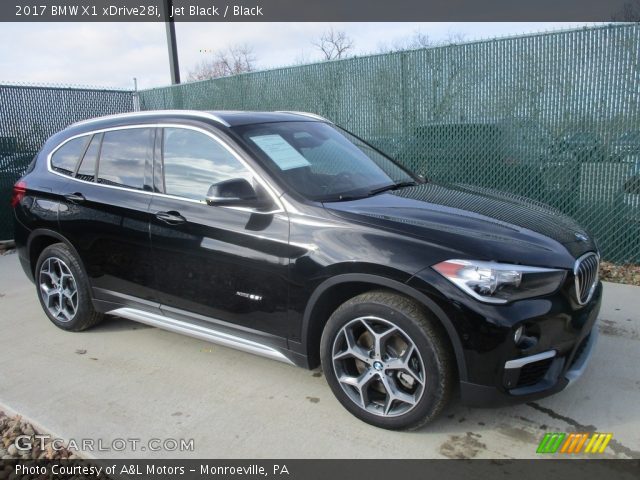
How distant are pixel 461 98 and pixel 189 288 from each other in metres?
4.69

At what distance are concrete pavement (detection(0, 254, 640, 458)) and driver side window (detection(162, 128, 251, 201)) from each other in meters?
1.32

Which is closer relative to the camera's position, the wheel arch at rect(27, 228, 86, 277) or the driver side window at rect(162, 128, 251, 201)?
the driver side window at rect(162, 128, 251, 201)

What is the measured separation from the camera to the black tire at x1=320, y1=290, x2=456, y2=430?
2.71 meters

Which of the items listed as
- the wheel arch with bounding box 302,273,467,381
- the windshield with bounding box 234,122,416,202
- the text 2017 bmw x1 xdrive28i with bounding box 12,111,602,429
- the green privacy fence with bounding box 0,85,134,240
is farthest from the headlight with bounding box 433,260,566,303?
the green privacy fence with bounding box 0,85,134,240

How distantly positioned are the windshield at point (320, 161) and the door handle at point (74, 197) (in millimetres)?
1545

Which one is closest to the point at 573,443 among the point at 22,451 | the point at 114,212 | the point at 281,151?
the point at 281,151

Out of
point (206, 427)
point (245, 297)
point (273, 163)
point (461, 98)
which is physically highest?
point (461, 98)

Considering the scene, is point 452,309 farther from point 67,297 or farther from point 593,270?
point 67,297

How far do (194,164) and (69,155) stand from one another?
1529mm

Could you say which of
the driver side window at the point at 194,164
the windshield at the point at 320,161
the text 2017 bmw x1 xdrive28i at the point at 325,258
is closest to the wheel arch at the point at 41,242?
the text 2017 bmw x1 xdrive28i at the point at 325,258

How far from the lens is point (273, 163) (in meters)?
3.32

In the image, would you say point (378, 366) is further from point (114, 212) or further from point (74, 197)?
point (74, 197)

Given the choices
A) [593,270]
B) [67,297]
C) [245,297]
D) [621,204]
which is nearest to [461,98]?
[621,204]

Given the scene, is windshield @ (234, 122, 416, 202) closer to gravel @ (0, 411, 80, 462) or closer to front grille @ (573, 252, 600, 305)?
front grille @ (573, 252, 600, 305)
